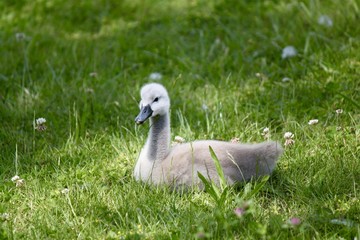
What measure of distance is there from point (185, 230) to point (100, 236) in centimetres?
47

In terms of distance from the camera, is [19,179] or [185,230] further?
[19,179]

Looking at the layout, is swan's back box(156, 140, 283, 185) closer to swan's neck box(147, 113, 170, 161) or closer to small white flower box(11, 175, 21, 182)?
swan's neck box(147, 113, 170, 161)

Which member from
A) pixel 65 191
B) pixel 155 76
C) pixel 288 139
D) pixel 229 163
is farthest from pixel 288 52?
pixel 65 191

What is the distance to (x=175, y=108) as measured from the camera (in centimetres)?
600

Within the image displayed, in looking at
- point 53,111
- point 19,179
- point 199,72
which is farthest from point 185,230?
point 199,72

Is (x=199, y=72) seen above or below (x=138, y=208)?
below

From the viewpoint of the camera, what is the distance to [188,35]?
25.5 ft

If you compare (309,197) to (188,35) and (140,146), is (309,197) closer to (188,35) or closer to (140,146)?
(140,146)

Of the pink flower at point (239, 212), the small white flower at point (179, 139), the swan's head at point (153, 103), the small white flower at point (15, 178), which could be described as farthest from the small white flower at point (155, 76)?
the pink flower at point (239, 212)

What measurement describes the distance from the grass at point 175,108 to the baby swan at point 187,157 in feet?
0.36

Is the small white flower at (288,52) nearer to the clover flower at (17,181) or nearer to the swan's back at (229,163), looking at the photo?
the swan's back at (229,163)

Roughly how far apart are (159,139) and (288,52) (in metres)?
2.33

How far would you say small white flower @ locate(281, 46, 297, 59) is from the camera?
21.6 ft

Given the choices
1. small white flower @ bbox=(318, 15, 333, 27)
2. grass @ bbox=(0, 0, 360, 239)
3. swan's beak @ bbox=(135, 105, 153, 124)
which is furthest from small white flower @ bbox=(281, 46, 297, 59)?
swan's beak @ bbox=(135, 105, 153, 124)
